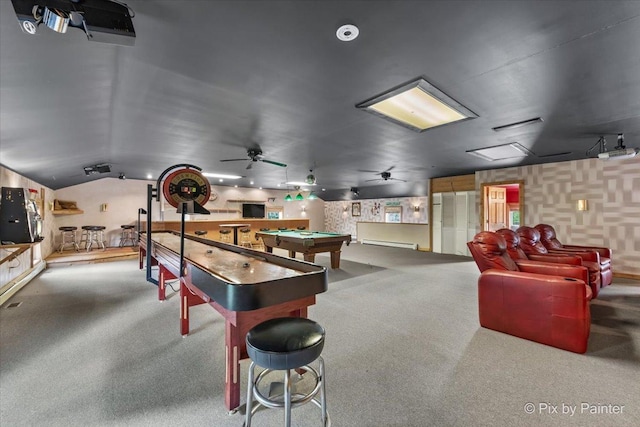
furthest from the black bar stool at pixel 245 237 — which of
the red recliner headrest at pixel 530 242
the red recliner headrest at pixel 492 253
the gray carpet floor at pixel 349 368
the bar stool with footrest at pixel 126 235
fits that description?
the red recliner headrest at pixel 530 242

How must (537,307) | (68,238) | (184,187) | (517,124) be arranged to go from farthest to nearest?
(68,238) < (517,124) < (537,307) < (184,187)

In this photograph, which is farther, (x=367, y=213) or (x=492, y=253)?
(x=367, y=213)

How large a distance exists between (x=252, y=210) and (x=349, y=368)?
32.3 feet

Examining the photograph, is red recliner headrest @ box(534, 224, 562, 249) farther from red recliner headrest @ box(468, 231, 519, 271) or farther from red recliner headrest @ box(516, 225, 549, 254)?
red recliner headrest @ box(468, 231, 519, 271)

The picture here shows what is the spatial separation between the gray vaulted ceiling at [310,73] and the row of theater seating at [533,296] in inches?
72.6

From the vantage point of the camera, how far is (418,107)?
10.3 ft

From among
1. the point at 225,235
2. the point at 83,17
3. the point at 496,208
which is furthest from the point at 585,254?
the point at 225,235

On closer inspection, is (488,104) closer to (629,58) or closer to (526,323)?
(629,58)

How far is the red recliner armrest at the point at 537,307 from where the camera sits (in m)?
2.46

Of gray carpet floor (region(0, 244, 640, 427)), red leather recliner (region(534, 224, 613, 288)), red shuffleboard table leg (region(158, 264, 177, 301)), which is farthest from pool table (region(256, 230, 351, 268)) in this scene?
red leather recliner (region(534, 224, 613, 288))

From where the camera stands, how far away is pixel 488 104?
294cm

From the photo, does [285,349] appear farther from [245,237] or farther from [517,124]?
[245,237]

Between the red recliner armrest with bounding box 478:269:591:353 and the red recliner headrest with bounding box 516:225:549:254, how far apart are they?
1.73 meters

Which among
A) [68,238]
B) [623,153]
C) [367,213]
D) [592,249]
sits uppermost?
[623,153]
